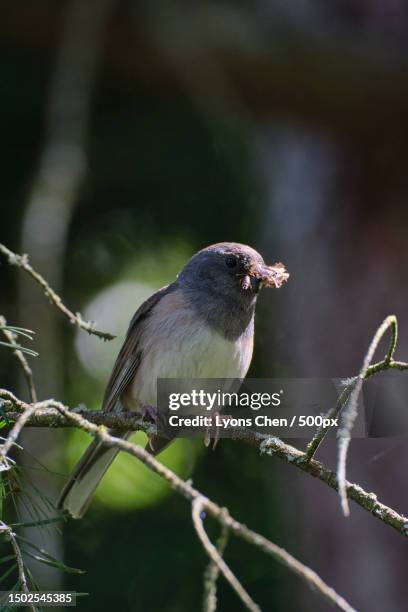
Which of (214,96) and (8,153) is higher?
(214,96)

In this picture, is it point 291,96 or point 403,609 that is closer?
point 403,609

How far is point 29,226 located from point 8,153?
122 centimetres

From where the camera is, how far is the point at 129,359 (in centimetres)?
291

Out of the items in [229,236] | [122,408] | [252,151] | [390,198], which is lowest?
[122,408]

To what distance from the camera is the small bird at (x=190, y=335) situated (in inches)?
104

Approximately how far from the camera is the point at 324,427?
1.38m

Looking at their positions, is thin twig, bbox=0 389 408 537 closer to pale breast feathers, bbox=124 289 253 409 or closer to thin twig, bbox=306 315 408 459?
thin twig, bbox=306 315 408 459

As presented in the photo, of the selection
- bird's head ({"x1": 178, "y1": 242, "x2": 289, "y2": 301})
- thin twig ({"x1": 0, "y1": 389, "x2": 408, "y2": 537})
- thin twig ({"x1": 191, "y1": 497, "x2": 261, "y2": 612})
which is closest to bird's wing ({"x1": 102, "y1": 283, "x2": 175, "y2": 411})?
bird's head ({"x1": 178, "y1": 242, "x2": 289, "y2": 301})

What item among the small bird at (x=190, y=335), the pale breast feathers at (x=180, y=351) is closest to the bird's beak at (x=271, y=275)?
the small bird at (x=190, y=335)

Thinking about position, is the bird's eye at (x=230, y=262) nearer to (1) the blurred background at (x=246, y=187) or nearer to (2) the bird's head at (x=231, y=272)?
(2) the bird's head at (x=231, y=272)

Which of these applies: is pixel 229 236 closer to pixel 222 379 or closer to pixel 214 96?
pixel 214 96

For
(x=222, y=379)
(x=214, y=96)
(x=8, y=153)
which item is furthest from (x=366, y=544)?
(x=8, y=153)

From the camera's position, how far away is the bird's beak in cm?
264

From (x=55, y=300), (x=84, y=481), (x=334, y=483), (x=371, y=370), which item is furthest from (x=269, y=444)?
(x=84, y=481)
